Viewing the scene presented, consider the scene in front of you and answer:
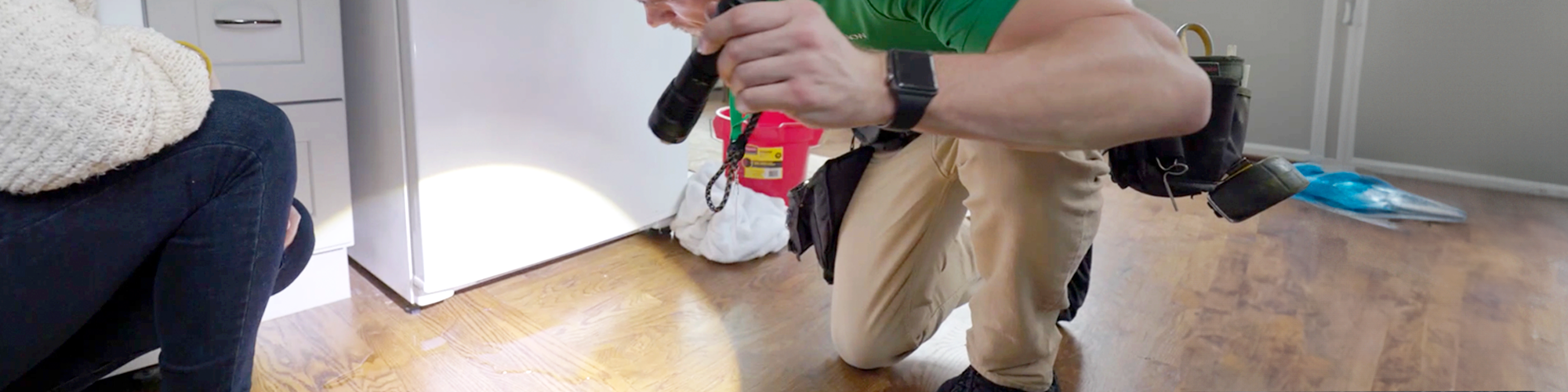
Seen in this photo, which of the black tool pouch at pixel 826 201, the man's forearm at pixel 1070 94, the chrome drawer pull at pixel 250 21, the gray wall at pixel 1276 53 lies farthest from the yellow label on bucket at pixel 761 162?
the man's forearm at pixel 1070 94

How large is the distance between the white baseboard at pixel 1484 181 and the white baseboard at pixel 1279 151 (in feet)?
0.51

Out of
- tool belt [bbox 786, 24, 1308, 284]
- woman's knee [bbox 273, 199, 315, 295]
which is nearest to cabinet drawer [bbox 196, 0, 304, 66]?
woman's knee [bbox 273, 199, 315, 295]

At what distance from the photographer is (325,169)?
4.53ft

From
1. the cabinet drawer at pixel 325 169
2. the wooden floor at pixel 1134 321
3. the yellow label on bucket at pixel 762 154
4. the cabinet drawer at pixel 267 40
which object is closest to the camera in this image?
the wooden floor at pixel 1134 321

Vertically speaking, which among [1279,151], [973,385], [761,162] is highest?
[1279,151]

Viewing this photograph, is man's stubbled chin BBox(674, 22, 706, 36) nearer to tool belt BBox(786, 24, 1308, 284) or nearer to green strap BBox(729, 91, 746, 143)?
tool belt BBox(786, 24, 1308, 284)

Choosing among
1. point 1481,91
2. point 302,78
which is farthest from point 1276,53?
point 302,78

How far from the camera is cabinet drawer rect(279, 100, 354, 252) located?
1.35 meters

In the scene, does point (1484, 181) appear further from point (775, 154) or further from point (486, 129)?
point (775, 154)

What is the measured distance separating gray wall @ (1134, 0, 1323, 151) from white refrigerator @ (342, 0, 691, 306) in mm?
870

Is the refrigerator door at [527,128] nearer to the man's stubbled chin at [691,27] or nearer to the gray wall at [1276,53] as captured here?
the man's stubbled chin at [691,27]

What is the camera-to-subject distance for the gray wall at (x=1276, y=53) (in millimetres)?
831

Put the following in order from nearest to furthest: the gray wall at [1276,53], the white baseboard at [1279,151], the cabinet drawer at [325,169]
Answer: the white baseboard at [1279,151] → the gray wall at [1276,53] → the cabinet drawer at [325,169]

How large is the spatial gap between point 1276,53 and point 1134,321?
385 mm
